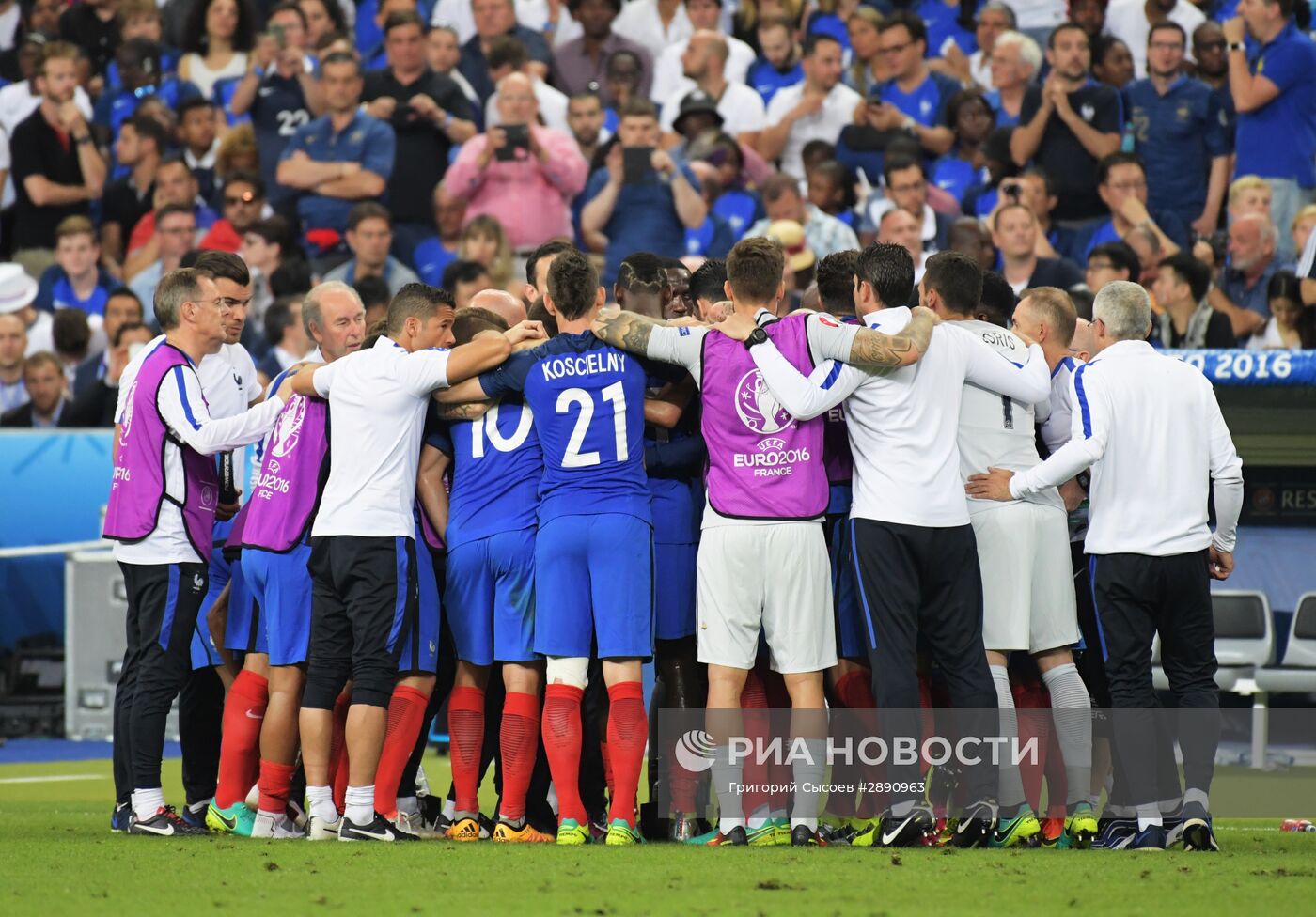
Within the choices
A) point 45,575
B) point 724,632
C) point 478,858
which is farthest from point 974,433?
point 45,575

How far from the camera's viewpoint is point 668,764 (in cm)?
731

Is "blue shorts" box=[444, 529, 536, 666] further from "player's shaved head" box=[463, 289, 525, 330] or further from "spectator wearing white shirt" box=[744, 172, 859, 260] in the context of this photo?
"spectator wearing white shirt" box=[744, 172, 859, 260]

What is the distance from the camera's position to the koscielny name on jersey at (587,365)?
23.2 ft

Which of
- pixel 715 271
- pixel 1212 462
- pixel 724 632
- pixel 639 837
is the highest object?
pixel 715 271

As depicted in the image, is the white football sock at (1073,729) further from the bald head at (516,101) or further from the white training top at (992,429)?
the bald head at (516,101)

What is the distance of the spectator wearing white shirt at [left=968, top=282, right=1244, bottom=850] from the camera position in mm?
6863

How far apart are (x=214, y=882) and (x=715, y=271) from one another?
3268 millimetres

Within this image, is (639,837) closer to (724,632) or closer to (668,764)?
(668,764)

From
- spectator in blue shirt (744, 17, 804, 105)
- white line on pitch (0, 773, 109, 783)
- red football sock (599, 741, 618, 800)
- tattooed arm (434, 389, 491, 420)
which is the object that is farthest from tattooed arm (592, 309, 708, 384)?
spectator in blue shirt (744, 17, 804, 105)

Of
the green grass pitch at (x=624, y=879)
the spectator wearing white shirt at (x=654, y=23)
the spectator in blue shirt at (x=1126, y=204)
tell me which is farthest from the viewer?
the spectator wearing white shirt at (x=654, y=23)

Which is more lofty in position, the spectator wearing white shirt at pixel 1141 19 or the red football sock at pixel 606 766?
the spectator wearing white shirt at pixel 1141 19

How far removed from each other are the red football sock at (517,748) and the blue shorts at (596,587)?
28cm

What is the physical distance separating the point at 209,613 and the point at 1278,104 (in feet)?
29.0

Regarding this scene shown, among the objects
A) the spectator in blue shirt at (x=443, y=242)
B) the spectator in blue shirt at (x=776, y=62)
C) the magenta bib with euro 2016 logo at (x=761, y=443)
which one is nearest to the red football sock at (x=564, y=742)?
the magenta bib with euro 2016 logo at (x=761, y=443)
